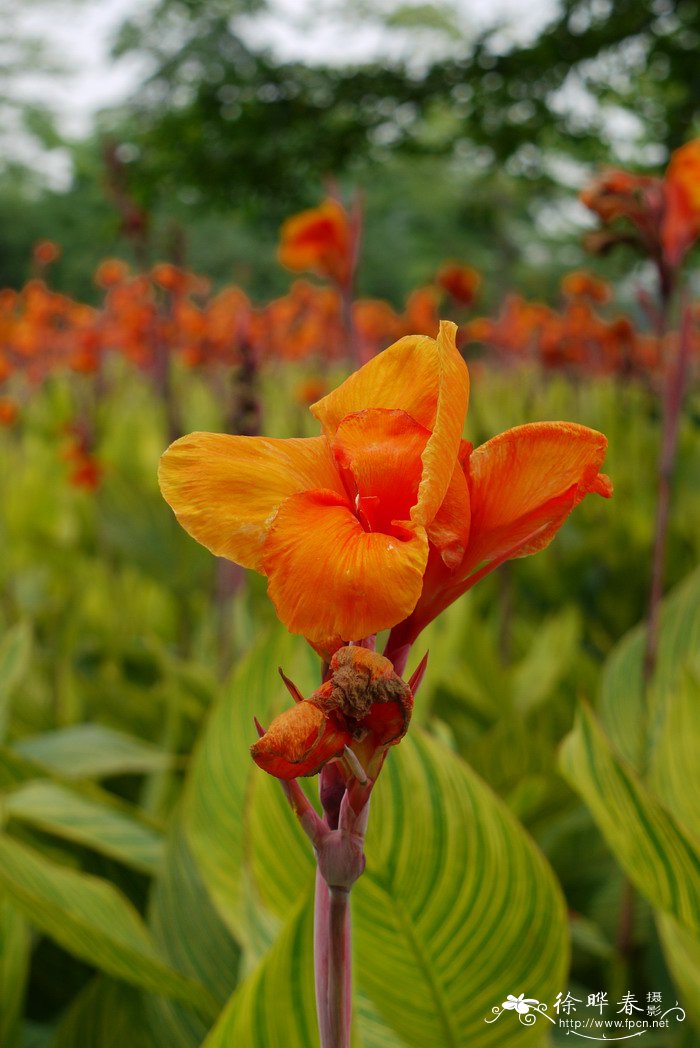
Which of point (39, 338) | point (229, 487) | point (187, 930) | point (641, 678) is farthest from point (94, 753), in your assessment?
point (39, 338)

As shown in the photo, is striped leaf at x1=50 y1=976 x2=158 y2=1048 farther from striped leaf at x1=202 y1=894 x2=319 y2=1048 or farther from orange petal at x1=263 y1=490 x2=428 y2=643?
orange petal at x1=263 y1=490 x2=428 y2=643

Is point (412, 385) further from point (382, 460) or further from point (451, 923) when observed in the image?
point (451, 923)

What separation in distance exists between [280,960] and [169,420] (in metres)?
0.98

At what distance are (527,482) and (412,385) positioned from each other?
0.07m

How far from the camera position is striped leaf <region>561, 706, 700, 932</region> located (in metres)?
0.72

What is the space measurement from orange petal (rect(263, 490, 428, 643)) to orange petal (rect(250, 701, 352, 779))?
0.10 ft

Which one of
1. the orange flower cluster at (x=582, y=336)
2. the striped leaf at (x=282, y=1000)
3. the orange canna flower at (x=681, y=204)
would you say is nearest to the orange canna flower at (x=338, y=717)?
the striped leaf at (x=282, y=1000)

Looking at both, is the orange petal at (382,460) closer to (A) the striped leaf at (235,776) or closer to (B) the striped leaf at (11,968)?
(A) the striped leaf at (235,776)

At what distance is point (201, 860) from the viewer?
89cm

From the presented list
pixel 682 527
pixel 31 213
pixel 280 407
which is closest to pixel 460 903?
pixel 682 527

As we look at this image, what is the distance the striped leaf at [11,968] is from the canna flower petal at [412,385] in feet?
1.97

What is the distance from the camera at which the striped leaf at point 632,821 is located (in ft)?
2.38

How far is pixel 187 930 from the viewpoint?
3.09ft

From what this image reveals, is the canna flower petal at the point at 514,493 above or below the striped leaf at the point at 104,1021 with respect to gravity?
above
